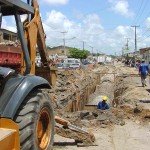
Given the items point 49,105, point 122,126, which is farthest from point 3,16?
point 122,126

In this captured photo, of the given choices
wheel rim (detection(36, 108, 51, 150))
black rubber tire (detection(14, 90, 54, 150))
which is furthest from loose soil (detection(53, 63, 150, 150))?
black rubber tire (detection(14, 90, 54, 150))

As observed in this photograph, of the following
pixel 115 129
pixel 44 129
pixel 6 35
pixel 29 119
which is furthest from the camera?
pixel 115 129

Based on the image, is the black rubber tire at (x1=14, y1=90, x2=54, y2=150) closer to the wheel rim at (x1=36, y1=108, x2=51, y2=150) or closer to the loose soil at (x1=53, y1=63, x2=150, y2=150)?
the wheel rim at (x1=36, y1=108, x2=51, y2=150)

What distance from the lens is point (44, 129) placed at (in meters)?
6.13

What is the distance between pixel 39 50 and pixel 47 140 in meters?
2.13

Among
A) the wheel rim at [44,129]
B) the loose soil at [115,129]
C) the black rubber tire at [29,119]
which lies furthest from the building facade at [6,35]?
the loose soil at [115,129]

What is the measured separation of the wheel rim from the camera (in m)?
5.83

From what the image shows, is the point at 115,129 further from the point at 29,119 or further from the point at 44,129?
the point at 29,119

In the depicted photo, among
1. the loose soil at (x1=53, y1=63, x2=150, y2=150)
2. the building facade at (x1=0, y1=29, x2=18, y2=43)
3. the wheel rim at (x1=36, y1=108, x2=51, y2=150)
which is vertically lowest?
the loose soil at (x1=53, y1=63, x2=150, y2=150)

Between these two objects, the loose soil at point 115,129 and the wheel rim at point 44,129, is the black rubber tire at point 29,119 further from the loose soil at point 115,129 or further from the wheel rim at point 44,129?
the loose soil at point 115,129

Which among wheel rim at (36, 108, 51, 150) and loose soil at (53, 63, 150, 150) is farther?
loose soil at (53, 63, 150, 150)

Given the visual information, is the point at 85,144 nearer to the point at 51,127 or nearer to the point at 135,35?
the point at 51,127

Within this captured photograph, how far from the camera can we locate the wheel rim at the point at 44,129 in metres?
5.83

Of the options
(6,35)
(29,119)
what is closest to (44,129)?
(29,119)
